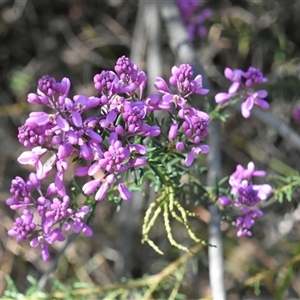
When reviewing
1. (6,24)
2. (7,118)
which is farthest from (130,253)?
(6,24)

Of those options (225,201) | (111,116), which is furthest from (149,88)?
(111,116)

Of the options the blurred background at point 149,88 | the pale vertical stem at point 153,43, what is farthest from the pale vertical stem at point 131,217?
the pale vertical stem at point 153,43

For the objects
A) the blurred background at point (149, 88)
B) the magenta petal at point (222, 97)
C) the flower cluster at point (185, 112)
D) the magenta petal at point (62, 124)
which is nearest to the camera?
the magenta petal at point (62, 124)

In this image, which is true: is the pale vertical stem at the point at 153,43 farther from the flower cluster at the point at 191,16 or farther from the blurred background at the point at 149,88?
the flower cluster at the point at 191,16

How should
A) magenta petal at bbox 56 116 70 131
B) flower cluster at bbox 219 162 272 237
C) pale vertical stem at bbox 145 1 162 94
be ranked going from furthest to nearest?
1. pale vertical stem at bbox 145 1 162 94
2. flower cluster at bbox 219 162 272 237
3. magenta petal at bbox 56 116 70 131

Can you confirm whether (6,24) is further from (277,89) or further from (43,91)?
(43,91)

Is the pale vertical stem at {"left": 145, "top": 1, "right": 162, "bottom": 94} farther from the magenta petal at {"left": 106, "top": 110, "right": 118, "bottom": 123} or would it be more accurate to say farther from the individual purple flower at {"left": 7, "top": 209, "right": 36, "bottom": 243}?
the magenta petal at {"left": 106, "top": 110, "right": 118, "bottom": 123}

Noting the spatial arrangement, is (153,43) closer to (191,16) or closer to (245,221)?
(191,16)

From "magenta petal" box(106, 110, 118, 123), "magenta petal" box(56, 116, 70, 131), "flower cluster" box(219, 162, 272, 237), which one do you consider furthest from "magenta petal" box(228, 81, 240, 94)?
"magenta petal" box(56, 116, 70, 131)

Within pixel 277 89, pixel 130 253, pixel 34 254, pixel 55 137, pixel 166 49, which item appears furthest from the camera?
pixel 166 49
